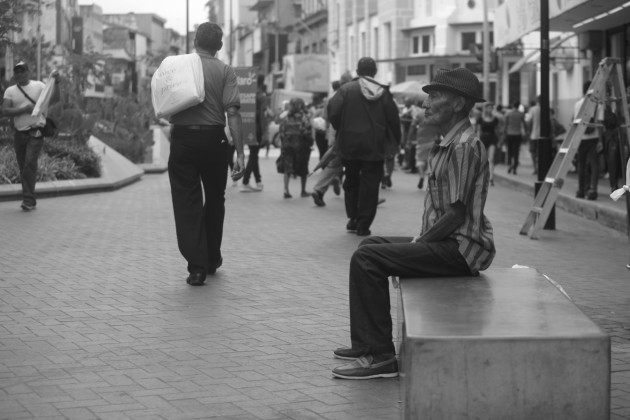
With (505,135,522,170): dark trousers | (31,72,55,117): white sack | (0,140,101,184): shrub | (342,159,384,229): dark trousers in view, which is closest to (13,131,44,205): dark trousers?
(31,72,55,117): white sack

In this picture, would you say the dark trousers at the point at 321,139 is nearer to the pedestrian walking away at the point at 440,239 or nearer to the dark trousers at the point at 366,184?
the dark trousers at the point at 366,184

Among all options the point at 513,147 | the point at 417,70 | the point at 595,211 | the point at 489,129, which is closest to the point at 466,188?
the point at 595,211

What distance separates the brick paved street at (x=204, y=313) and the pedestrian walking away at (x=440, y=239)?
0.68 ft

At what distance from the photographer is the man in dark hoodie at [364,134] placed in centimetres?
1294

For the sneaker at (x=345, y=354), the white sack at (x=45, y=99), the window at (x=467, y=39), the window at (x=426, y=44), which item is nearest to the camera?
the sneaker at (x=345, y=354)

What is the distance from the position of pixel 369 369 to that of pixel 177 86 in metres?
3.86

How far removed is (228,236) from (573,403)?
8.79 m

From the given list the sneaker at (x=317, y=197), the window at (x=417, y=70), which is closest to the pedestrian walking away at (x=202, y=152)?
the sneaker at (x=317, y=197)

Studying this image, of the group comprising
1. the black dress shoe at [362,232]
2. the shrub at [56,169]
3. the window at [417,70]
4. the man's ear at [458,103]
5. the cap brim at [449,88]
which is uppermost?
the window at [417,70]

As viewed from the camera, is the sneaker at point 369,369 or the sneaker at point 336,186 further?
the sneaker at point 336,186

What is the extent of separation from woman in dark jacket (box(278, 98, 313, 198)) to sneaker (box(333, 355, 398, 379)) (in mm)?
13225

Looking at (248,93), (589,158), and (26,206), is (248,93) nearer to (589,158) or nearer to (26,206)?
(589,158)

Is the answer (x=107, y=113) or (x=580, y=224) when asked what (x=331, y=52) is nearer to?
(x=107, y=113)

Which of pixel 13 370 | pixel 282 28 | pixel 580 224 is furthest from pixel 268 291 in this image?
pixel 282 28
